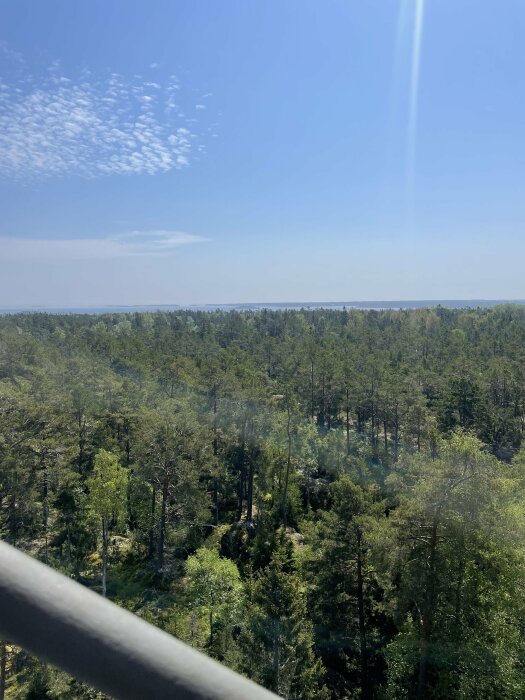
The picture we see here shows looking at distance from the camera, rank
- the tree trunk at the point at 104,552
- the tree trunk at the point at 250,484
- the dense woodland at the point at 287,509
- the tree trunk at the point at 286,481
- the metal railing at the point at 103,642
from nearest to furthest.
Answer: the metal railing at the point at 103,642
the dense woodland at the point at 287,509
the tree trunk at the point at 104,552
the tree trunk at the point at 286,481
the tree trunk at the point at 250,484

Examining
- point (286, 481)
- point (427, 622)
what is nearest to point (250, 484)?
point (286, 481)

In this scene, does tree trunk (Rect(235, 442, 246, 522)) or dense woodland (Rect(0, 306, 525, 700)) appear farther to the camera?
tree trunk (Rect(235, 442, 246, 522))

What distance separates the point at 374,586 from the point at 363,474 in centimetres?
746

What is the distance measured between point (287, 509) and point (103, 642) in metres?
17.8

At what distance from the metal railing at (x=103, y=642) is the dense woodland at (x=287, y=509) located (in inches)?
96.0

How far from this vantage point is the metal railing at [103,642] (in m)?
0.45

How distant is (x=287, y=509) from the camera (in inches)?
678

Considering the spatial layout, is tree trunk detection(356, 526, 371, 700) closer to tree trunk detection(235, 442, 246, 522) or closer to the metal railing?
tree trunk detection(235, 442, 246, 522)

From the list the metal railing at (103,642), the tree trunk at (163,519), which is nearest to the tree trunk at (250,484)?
the tree trunk at (163,519)

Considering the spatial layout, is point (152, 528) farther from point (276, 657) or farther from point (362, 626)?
point (276, 657)

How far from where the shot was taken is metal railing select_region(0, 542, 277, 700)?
1.46ft

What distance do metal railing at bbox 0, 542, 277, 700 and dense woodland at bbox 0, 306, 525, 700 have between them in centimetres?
244

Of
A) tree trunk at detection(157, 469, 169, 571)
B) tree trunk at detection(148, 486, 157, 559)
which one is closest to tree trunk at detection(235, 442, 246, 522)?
tree trunk at detection(148, 486, 157, 559)

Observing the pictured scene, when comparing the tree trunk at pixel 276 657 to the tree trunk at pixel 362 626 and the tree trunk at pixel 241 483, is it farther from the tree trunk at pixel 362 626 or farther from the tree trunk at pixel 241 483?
the tree trunk at pixel 241 483
